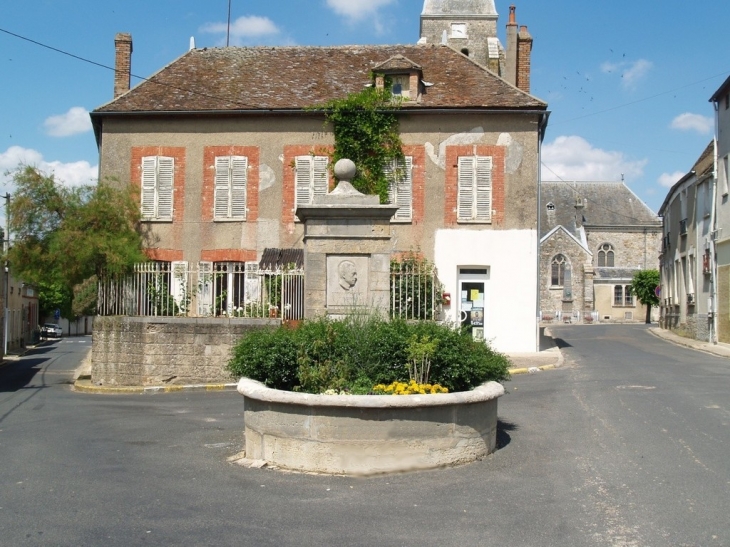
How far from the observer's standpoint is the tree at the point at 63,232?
19.3m

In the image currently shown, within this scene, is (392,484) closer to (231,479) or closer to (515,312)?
(231,479)

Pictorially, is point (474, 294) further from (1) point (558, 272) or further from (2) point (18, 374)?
(1) point (558, 272)

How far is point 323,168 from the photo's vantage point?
22.9 meters

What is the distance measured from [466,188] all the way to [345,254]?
38.7ft

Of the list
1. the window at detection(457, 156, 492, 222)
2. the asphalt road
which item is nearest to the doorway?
the window at detection(457, 156, 492, 222)

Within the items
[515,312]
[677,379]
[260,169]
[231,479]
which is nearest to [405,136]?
[260,169]

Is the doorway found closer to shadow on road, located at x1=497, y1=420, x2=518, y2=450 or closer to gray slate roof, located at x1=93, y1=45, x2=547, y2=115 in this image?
gray slate roof, located at x1=93, y1=45, x2=547, y2=115

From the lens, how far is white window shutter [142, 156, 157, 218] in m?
23.0

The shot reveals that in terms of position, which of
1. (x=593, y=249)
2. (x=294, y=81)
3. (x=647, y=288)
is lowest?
(x=647, y=288)

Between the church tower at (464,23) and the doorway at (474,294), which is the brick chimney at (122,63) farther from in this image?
the church tower at (464,23)

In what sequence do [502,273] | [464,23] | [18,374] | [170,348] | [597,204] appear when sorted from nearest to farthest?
[170,348], [502,273], [18,374], [464,23], [597,204]

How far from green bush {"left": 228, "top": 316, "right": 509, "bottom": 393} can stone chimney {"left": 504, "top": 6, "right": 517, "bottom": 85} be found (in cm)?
A: 1755

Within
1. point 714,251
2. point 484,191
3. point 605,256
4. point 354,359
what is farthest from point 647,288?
point 354,359

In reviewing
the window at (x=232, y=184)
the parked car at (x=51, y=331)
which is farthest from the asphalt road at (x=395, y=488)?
the parked car at (x=51, y=331)
